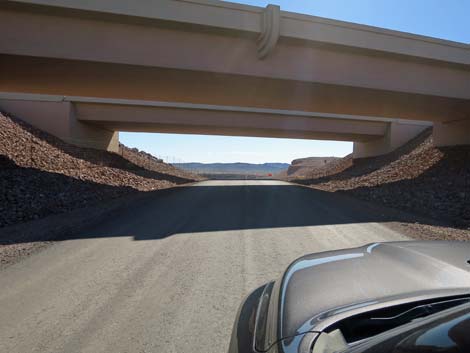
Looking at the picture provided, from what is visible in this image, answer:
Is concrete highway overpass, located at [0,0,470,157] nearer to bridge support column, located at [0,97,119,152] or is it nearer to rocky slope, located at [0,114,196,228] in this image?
rocky slope, located at [0,114,196,228]

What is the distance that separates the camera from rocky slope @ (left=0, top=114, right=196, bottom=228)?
28.5ft

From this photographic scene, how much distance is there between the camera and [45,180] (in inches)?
430

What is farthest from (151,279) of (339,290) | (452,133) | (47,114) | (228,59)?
(452,133)

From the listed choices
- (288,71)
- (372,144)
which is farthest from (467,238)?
(372,144)

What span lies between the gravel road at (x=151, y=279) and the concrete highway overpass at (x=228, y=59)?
6.19 meters

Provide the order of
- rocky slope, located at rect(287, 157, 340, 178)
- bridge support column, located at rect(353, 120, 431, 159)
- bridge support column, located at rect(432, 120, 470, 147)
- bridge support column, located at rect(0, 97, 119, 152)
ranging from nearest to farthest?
bridge support column, located at rect(432, 120, 470, 147)
bridge support column, located at rect(0, 97, 119, 152)
bridge support column, located at rect(353, 120, 431, 159)
rocky slope, located at rect(287, 157, 340, 178)

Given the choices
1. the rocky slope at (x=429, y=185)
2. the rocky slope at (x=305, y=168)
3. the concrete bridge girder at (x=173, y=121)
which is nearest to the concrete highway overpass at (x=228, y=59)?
the rocky slope at (x=429, y=185)

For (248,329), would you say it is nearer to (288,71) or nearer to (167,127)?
(288,71)

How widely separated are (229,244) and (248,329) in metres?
4.23

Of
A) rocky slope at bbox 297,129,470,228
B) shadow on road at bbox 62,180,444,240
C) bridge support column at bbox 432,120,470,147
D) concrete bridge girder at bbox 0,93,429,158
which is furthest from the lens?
concrete bridge girder at bbox 0,93,429,158

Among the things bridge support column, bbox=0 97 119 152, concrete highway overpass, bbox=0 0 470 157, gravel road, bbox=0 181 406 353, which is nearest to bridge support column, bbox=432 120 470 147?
concrete highway overpass, bbox=0 0 470 157

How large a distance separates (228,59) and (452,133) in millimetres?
14776

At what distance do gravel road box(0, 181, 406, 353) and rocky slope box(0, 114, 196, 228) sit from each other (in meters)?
2.46

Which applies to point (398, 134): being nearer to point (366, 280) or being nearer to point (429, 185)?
point (429, 185)
